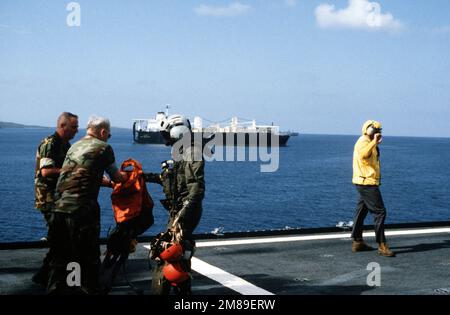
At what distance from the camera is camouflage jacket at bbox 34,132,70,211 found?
5777 mm

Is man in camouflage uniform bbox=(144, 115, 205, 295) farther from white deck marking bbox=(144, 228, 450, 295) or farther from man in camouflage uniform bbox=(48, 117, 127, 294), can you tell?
white deck marking bbox=(144, 228, 450, 295)

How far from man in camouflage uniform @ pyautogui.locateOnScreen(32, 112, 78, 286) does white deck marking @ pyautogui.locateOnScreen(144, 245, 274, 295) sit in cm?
196

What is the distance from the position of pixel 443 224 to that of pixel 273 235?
12.3 feet

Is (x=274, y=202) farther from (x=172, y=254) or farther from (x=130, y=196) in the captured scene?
(x=172, y=254)

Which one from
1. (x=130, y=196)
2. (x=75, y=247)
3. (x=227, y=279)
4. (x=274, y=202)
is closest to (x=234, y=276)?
(x=227, y=279)

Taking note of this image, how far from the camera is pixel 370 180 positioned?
8.02 m

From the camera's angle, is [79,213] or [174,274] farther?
[79,213]

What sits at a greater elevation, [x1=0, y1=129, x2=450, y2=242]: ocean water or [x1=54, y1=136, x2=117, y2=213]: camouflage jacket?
A: [x1=54, y1=136, x2=117, y2=213]: camouflage jacket

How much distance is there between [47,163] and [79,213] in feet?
4.15

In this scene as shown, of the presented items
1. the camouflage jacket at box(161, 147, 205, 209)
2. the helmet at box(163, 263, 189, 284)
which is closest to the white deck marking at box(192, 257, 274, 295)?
the helmet at box(163, 263, 189, 284)

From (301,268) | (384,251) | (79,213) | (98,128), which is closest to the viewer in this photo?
(79,213)

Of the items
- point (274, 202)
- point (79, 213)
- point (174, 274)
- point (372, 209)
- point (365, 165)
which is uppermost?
point (365, 165)

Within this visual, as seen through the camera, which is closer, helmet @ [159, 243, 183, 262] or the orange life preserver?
helmet @ [159, 243, 183, 262]
